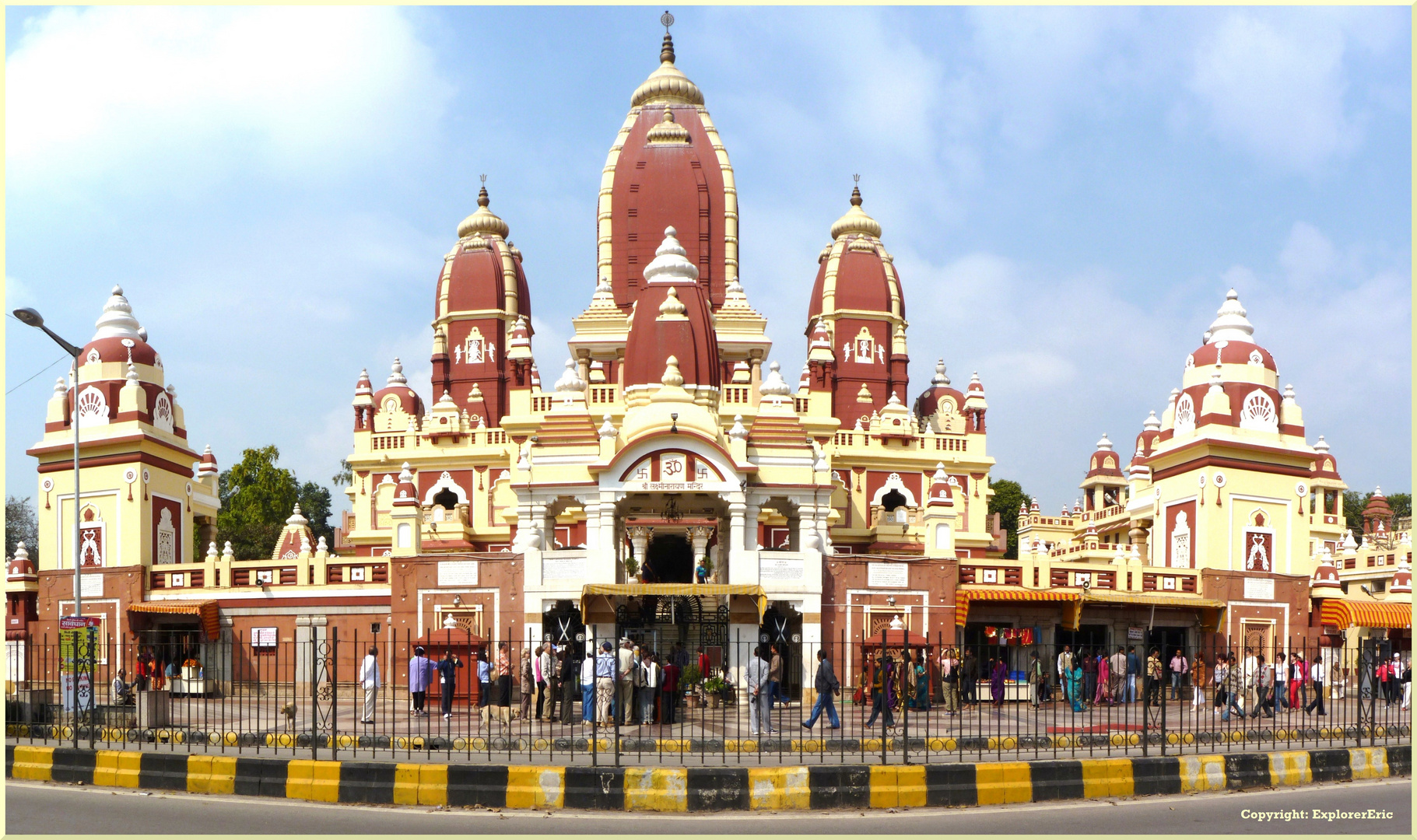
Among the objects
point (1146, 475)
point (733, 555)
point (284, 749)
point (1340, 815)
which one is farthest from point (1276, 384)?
point (284, 749)

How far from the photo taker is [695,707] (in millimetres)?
24828

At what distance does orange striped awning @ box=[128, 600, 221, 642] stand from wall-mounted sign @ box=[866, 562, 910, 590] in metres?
14.2

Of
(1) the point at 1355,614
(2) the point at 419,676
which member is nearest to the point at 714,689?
(2) the point at 419,676

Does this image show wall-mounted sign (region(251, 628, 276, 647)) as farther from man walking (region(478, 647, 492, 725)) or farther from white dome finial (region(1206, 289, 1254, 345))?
white dome finial (region(1206, 289, 1254, 345))

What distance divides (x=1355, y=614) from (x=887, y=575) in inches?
476

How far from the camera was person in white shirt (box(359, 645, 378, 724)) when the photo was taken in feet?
62.8

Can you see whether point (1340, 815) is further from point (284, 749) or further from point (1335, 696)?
point (1335, 696)

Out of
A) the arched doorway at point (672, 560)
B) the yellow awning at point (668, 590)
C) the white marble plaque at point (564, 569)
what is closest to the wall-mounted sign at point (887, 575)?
the yellow awning at point (668, 590)

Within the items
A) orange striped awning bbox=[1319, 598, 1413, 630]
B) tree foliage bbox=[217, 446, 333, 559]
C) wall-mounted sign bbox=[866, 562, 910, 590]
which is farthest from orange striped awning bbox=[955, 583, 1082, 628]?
tree foliage bbox=[217, 446, 333, 559]

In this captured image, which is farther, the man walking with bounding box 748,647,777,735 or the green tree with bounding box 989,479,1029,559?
the green tree with bounding box 989,479,1029,559

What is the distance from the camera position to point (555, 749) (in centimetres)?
1722

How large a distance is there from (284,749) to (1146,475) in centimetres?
3441

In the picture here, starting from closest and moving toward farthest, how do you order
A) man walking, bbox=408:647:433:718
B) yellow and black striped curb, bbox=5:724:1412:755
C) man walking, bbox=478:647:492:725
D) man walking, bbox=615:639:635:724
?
yellow and black striped curb, bbox=5:724:1412:755
man walking, bbox=615:639:635:724
man walking, bbox=478:647:492:725
man walking, bbox=408:647:433:718

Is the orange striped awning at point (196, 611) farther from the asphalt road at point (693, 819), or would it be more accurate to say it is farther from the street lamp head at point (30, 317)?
the asphalt road at point (693, 819)
